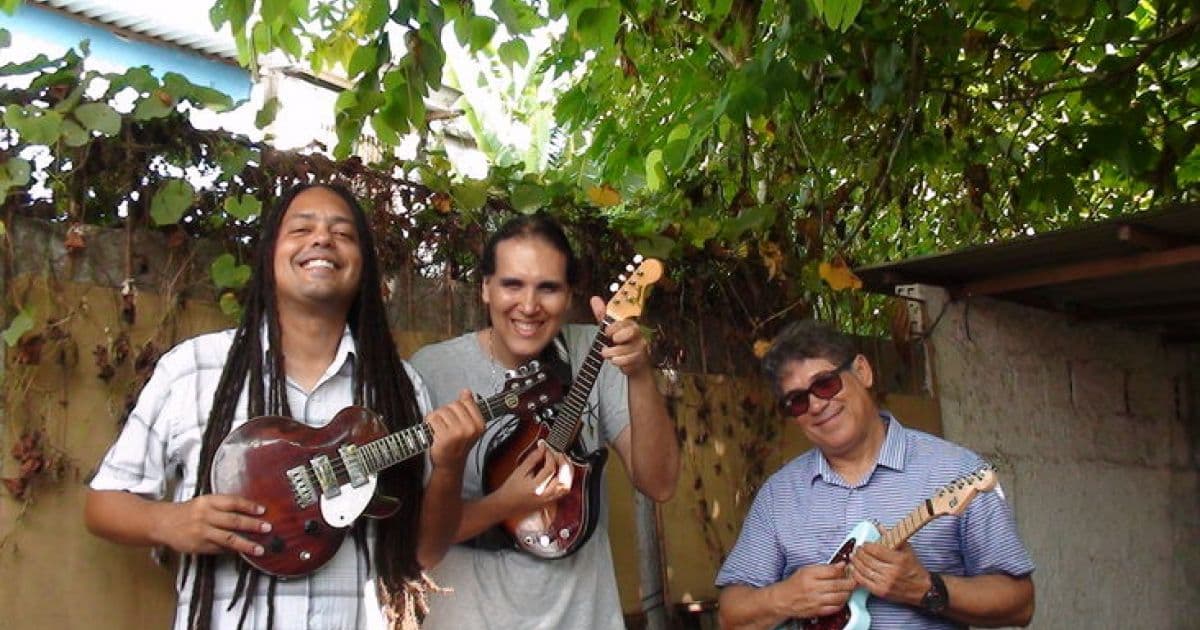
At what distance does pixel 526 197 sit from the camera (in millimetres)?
3963

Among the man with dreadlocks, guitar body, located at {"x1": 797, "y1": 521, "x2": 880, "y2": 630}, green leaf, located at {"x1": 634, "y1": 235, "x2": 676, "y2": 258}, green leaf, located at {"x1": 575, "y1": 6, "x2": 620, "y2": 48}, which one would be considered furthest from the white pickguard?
green leaf, located at {"x1": 634, "y1": 235, "x2": 676, "y2": 258}

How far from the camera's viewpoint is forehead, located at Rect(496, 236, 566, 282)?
3051 millimetres

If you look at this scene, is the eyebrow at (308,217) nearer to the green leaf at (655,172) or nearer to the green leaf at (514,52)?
the green leaf at (514,52)

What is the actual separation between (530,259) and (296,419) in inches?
28.0

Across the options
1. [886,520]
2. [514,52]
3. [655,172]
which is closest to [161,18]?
[655,172]

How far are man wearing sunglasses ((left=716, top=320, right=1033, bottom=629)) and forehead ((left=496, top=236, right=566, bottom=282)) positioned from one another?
2.45 ft

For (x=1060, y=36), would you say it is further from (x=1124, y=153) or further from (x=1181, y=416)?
(x=1181, y=416)

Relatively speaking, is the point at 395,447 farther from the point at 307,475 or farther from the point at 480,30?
the point at 480,30

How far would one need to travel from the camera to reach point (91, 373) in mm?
3066

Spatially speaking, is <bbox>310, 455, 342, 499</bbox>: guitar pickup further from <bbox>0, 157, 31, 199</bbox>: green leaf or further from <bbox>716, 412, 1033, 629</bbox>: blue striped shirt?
<bbox>716, 412, 1033, 629</bbox>: blue striped shirt

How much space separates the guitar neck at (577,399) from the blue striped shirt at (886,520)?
2.39 ft

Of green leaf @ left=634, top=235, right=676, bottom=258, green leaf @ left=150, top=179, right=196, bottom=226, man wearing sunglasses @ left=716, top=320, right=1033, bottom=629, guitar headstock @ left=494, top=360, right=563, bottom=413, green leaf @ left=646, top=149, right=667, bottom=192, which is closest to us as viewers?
guitar headstock @ left=494, top=360, right=563, bottom=413

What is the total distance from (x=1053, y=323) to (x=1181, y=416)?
1.19 meters

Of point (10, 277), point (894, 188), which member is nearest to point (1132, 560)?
point (894, 188)
